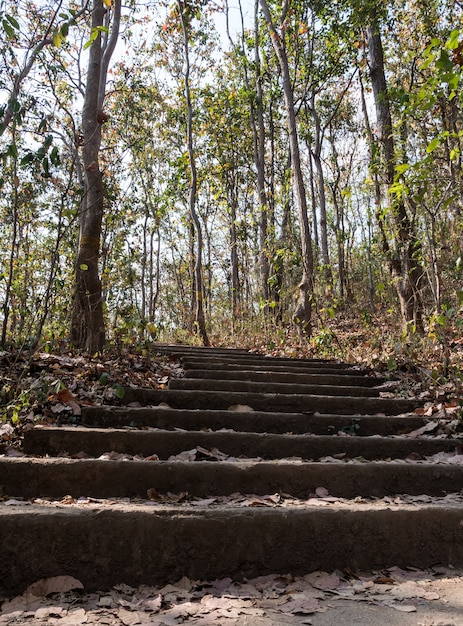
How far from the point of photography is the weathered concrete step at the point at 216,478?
2141 millimetres

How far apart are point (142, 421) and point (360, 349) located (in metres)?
3.89

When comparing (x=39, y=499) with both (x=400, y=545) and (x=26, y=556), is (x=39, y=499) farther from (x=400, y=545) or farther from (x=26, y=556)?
(x=400, y=545)

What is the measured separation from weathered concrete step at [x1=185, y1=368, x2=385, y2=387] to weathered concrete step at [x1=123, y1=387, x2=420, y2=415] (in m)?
0.76

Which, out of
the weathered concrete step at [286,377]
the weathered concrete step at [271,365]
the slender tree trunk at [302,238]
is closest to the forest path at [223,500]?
the weathered concrete step at [286,377]

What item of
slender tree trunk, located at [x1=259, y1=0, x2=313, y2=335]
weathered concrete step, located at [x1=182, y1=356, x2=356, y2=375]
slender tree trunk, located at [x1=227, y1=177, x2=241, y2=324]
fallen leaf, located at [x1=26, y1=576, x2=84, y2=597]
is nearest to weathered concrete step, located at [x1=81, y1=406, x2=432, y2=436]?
fallen leaf, located at [x1=26, y1=576, x2=84, y2=597]

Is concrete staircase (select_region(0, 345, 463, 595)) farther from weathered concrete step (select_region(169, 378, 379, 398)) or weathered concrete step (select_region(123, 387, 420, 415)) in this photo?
weathered concrete step (select_region(169, 378, 379, 398))

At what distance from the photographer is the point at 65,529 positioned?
5.50 feet

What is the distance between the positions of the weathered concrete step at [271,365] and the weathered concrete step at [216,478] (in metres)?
2.51

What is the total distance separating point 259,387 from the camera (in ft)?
13.1

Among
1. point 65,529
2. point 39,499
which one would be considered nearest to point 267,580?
point 65,529

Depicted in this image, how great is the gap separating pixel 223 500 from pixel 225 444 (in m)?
0.53

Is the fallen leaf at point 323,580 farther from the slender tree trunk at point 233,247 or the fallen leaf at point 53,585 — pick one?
the slender tree trunk at point 233,247

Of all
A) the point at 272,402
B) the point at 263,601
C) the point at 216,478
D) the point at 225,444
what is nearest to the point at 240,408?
the point at 272,402

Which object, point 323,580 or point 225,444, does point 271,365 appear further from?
point 323,580
